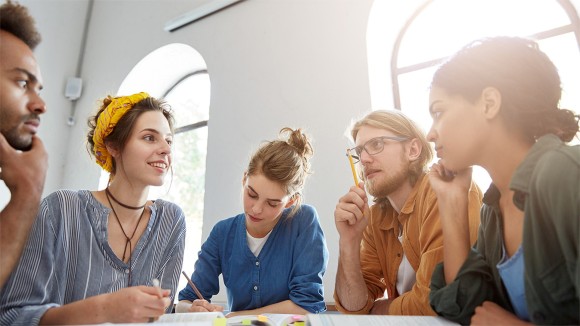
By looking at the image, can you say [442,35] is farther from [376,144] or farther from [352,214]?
[352,214]

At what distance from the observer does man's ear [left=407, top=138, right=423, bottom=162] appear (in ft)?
4.47

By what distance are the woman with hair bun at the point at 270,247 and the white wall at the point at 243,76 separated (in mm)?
576

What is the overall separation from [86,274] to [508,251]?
3.40 ft

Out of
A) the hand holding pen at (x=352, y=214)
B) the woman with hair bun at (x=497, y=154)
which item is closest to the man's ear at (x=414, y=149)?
the hand holding pen at (x=352, y=214)

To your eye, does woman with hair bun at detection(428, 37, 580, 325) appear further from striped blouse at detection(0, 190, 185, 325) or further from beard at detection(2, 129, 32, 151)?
beard at detection(2, 129, 32, 151)

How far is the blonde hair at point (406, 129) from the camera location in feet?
4.47

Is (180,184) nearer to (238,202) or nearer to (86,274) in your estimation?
(238,202)

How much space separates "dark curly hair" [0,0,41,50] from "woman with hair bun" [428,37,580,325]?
95cm

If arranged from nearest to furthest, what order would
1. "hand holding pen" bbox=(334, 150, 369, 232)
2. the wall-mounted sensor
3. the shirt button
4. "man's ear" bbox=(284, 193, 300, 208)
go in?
the shirt button → "hand holding pen" bbox=(334, 150, 369, 232) → "man's ear" bbox=(284, 193, 300, 208) → the wall-mounted sensor

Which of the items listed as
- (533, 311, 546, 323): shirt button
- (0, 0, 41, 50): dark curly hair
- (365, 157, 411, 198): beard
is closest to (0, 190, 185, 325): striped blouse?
(0, 0, 41, 50): dark curly hair

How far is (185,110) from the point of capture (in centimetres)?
340

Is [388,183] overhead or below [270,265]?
overhead

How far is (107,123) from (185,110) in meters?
2.18

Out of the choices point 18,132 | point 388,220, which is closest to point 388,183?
point 388,220
